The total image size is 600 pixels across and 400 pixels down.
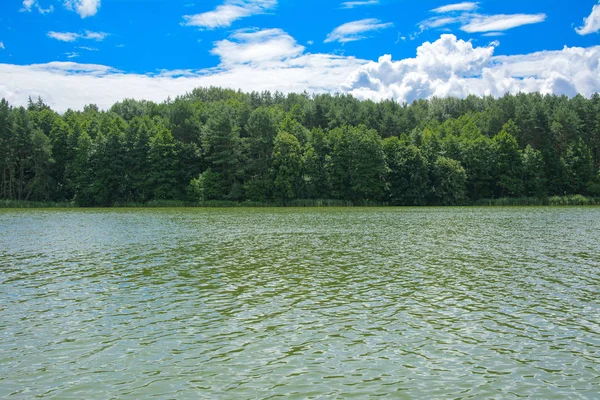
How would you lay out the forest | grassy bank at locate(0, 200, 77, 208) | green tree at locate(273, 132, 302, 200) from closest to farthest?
grassy bank at locate(0, 200, 77, 208) → green tree at locate(273, 132, 302, 200) → the forest

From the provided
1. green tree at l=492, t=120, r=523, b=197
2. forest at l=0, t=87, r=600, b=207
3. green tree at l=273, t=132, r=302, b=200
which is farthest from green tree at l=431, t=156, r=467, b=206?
green tree at l=273, t=132, r=302, b=200

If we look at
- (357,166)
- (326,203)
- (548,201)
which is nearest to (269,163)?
(326,203)

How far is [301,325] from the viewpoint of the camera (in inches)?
507

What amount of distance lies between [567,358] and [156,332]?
9416mm

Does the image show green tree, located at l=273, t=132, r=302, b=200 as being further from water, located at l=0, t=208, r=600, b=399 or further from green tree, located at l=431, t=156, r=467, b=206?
water, located at l=0, t=208, r=600, b=399

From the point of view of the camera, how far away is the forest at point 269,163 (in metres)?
101

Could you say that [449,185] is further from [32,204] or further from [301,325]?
[301,325]

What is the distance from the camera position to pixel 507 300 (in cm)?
1568

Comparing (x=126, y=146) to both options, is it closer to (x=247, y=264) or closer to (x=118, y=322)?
(x=247, y=264)

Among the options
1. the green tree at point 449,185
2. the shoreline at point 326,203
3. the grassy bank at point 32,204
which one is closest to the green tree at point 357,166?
the shoreline at point 326,203

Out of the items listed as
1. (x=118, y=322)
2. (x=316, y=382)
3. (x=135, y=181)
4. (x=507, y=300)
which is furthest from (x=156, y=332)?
(x=135, y=181)

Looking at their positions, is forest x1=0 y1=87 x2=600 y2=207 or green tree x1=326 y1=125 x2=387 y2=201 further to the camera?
green tree x1=326 y1=125 x2=387 y2=201

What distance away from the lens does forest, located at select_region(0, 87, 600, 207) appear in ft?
330

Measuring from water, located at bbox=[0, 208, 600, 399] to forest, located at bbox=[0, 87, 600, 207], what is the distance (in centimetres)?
7529
